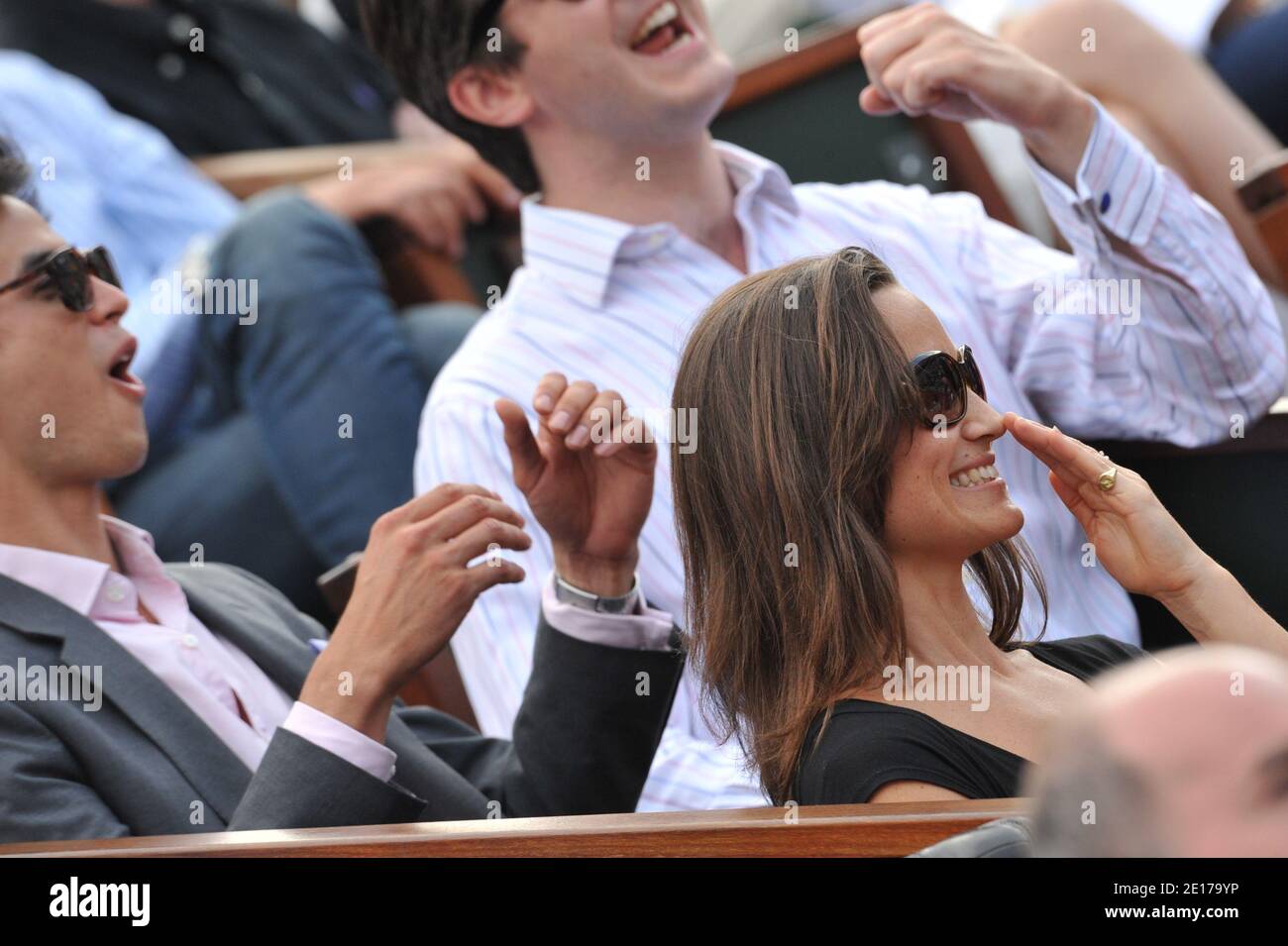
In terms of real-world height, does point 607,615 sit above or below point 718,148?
below

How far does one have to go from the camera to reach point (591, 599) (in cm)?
173

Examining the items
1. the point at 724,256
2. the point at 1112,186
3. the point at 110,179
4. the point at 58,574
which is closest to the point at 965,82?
the point at 1112,186

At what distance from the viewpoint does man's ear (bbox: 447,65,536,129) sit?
227 centimetres

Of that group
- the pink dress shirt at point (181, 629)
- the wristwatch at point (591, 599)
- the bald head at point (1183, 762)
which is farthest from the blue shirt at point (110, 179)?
the bald head at point (1183, 762)

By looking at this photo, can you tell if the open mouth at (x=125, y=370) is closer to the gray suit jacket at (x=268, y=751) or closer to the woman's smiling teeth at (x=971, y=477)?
the gray suit jacket at (x=268, y=751)

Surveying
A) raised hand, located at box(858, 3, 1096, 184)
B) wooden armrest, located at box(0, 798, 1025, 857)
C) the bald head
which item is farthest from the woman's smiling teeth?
the bald head

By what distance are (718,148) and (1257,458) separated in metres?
0.81

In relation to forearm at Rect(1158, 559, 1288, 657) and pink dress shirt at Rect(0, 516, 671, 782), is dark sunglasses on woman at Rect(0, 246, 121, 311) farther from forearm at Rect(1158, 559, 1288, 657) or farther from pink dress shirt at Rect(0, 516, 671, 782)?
forearm at Rect(1158, 559, 1288, 657)

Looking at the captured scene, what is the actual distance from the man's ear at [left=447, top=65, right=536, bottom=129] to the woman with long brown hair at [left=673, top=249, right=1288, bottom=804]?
0.88 metres

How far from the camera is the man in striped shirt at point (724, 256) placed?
74.7 inches

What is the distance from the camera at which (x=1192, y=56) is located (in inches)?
115

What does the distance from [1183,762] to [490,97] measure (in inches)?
71.0

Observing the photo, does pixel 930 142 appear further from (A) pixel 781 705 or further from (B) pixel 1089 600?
(A) pixel 781 705

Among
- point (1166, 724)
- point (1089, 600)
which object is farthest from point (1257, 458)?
point (1166, 724)
